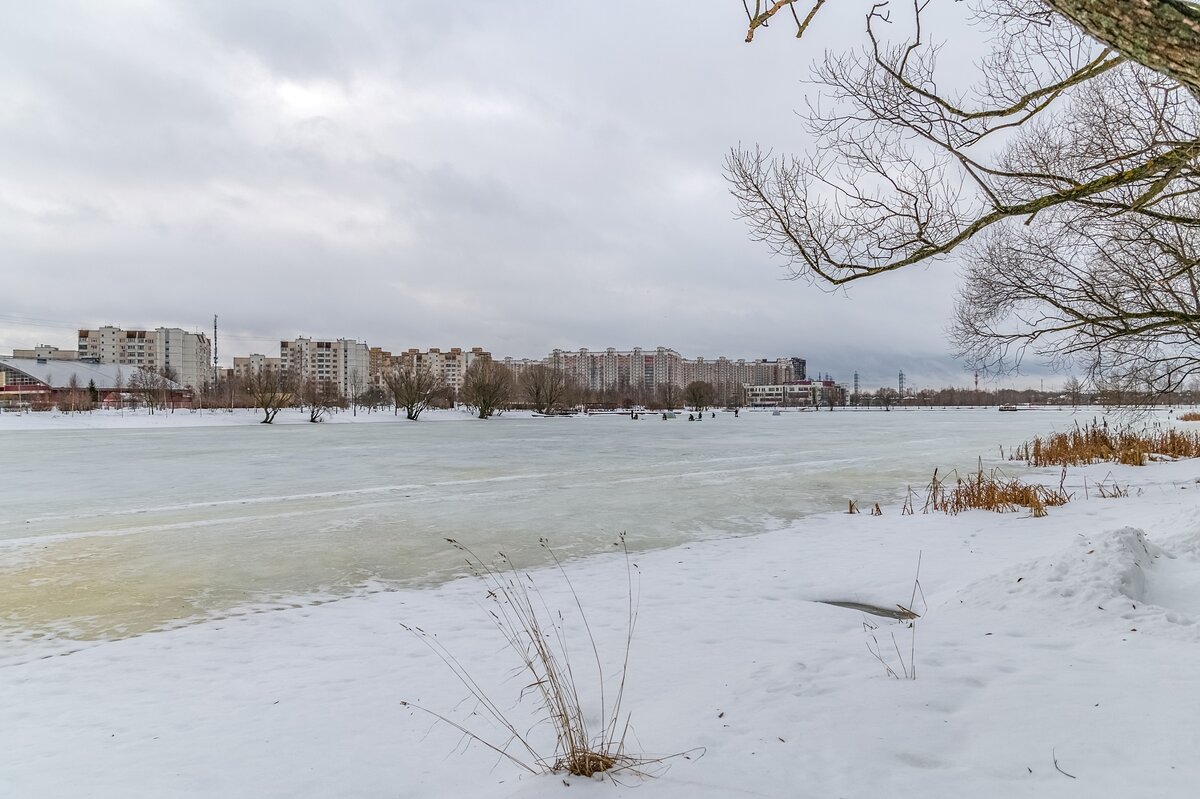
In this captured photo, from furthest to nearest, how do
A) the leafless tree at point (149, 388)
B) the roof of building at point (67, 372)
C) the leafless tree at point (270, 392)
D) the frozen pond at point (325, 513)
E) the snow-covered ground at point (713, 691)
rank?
the roof of building at point (67, 372), the leafless tree at point (149, 388), the leafless tree at point (270, 392), the frozen pond at point (325, 513), the snow-covered ground at point (713, 691)

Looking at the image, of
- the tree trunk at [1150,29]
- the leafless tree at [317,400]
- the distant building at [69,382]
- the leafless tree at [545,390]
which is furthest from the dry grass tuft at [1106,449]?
the distant building at [69,382]

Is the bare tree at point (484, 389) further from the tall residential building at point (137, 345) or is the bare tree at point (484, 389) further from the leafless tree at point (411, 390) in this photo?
the tall residential building at point (137, 345)

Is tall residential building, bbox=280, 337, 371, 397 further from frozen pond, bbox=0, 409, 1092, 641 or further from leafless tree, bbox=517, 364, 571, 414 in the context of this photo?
frozen pond, bbox=0, 409, 1092, 641

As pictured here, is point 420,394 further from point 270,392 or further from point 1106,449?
point 1106,449

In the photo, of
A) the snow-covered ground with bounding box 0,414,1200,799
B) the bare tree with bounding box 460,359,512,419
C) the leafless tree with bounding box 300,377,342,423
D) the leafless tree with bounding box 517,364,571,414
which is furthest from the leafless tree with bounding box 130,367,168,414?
the snow-covered ground with bounding box 0,414,1200,799

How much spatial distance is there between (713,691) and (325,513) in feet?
27.2

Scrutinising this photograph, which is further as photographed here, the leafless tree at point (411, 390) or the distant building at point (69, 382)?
the distant building at point (69, 382)

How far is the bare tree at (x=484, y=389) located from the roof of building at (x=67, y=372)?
5149 cm

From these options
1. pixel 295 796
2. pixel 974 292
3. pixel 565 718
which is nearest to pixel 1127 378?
pixel 974 292

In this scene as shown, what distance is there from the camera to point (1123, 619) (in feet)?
12.4

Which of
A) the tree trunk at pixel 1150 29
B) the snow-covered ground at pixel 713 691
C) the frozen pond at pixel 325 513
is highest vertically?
the tree trunk at pixel 1150 29

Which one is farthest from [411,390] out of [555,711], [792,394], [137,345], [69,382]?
[792,394]

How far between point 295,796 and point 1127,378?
46.1ft

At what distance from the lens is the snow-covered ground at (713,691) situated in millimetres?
2395
